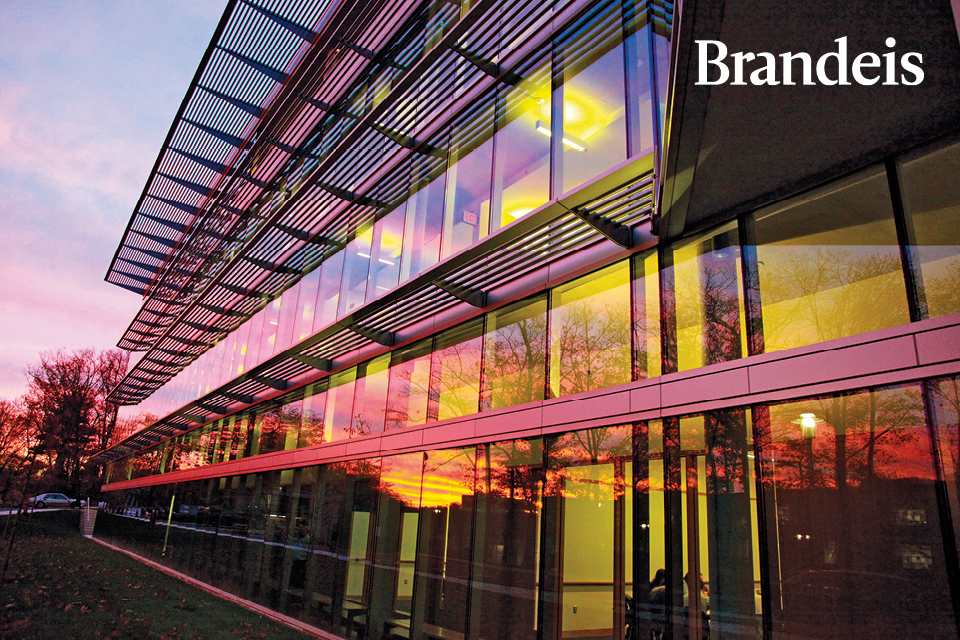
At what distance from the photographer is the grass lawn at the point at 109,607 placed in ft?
37.4

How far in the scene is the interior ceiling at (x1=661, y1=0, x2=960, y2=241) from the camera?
439cm

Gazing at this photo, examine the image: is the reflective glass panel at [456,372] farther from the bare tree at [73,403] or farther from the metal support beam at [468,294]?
the bare tree at [73,403]

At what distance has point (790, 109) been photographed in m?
5.59

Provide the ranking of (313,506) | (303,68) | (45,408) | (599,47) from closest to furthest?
1. (599,47)
2. (303,68)
3. (313,506)
4. (45,408)

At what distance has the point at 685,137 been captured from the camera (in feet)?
19.3

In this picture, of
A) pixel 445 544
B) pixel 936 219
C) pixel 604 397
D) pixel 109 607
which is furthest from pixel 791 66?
pixel 109 607

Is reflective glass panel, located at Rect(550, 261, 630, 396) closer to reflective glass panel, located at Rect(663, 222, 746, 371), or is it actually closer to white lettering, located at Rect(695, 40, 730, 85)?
reflective glass panel, located at Rect(663, 222, 746, 371)

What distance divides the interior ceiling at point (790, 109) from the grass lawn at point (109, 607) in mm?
11438

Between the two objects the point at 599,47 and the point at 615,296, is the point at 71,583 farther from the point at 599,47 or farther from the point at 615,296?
the point at 599,47

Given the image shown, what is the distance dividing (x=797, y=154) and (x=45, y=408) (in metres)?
68.6

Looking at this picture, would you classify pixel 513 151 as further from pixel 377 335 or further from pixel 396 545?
pixel 396 545

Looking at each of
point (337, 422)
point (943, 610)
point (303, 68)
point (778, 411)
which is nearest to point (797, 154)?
point (778, 411)

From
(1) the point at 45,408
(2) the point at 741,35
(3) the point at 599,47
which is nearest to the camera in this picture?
(2) the point at 741,35

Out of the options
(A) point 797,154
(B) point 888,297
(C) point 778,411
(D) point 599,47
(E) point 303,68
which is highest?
(E) point 303,68
